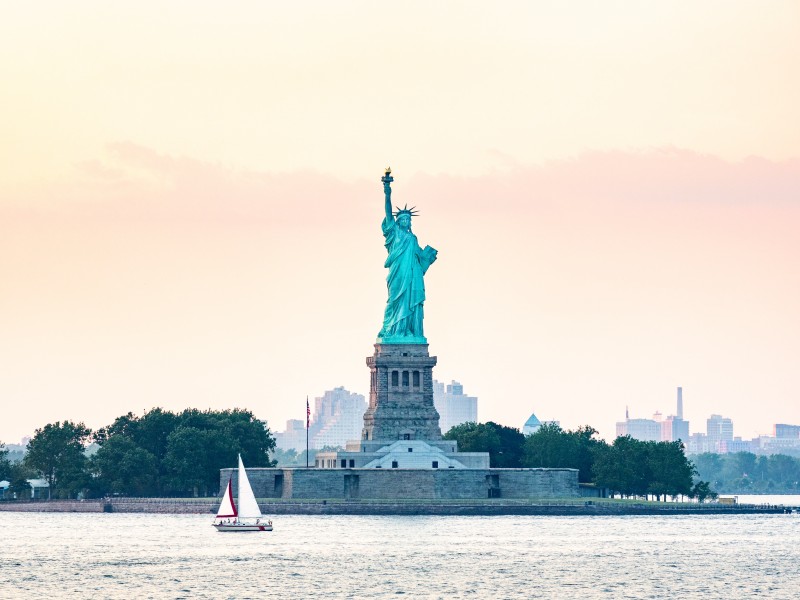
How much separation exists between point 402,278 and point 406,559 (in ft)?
172

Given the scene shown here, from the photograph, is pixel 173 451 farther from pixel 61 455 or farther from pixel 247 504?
pixel 247 504

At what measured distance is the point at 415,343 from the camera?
15800 cm

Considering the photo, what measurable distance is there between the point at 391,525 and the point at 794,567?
35.3 meters

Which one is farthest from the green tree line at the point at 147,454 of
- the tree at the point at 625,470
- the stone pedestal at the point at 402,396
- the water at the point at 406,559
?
the tree at the point at 625,470

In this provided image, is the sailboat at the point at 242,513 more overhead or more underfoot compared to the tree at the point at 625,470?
more underfoot

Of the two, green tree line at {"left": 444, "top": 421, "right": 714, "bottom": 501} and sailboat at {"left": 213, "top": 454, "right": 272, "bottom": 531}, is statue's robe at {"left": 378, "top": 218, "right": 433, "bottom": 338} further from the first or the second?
sailboat at {"left": 213, "top": 454, "right": 272, "bottom": 531}

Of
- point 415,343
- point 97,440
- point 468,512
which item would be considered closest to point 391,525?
point 468,512

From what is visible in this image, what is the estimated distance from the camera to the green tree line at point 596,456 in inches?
6560

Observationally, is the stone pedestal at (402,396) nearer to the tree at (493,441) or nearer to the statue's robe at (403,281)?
the statue's robe at (403,281)

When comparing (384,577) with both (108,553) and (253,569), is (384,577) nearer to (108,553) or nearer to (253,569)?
(253,569)

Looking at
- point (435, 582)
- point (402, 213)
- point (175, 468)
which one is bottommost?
point (435, 582)

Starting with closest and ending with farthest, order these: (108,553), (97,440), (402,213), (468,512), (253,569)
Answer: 1. (253,569)
2. (108,553)
3. (468,512)
4. (402,213)
5. (97,440)

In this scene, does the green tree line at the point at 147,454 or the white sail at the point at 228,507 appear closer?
the white sail at the point at 228,507

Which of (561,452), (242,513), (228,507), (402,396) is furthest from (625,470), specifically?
(228,507)
